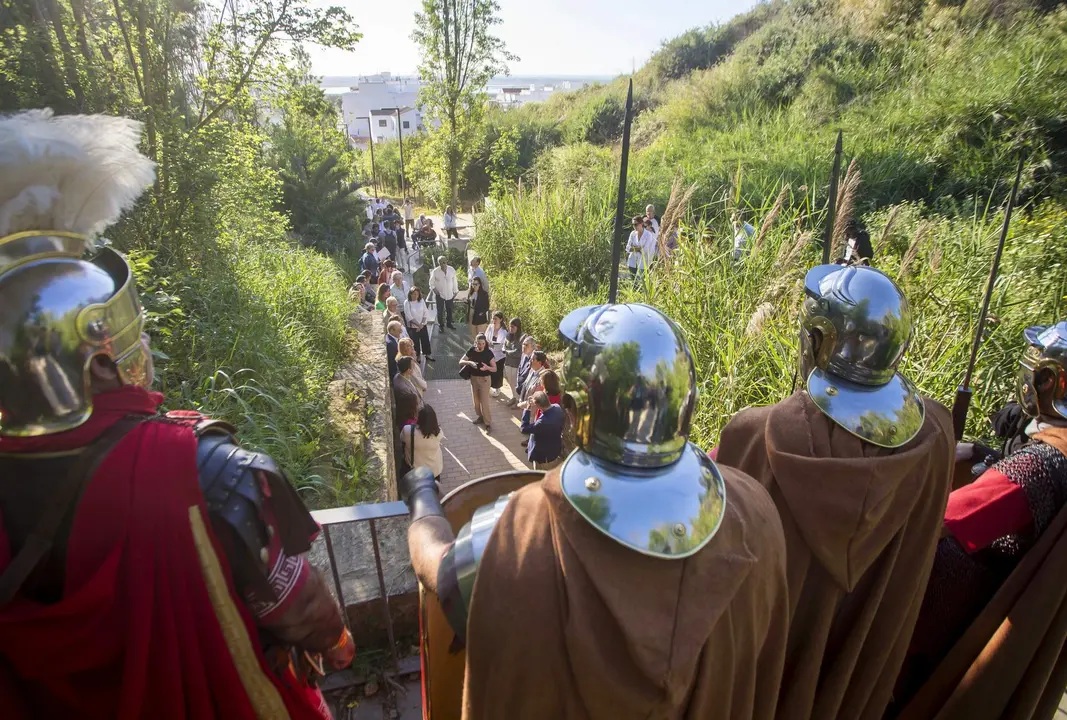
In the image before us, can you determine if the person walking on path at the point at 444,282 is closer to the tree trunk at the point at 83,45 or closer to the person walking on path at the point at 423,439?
the tree trunk at the point at 83,45

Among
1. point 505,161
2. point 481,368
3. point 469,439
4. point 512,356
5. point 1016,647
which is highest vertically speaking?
point 505,161

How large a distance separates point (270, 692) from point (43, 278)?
119 centimetres

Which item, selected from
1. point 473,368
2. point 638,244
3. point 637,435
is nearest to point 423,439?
point 473,368

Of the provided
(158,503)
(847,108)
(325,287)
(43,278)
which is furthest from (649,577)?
(847,108)

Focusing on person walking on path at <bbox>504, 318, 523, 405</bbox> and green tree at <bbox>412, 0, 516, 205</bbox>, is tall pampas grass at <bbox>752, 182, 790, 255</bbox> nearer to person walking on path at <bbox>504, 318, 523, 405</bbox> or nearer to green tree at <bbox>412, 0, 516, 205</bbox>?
person walking on path at <bbox>504, 318, 523, 405</bbox>

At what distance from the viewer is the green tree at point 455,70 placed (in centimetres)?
1719

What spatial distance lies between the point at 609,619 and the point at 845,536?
0.91m

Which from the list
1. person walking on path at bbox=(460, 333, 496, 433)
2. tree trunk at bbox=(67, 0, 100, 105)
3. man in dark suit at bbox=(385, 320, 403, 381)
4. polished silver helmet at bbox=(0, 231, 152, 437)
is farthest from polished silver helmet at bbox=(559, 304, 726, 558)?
tree trunk at bbox=(67, 0, 100, 105)

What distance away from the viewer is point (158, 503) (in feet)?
4.10

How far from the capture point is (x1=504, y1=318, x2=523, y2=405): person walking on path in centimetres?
774

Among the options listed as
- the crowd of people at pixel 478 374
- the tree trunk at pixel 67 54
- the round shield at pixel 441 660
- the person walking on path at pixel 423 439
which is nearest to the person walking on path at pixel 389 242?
the crowd of people at pixel 478 374

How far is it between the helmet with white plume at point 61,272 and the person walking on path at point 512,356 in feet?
20.3

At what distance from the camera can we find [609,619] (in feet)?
3.34

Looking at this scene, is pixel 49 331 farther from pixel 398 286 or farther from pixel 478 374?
pixel 398 286
